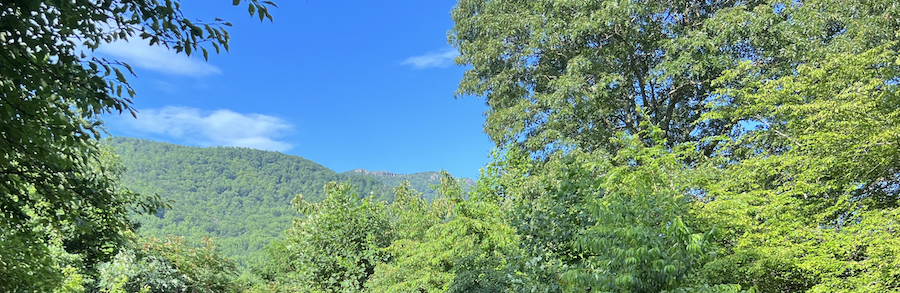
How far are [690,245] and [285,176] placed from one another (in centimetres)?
9858

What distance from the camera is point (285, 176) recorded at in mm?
94688

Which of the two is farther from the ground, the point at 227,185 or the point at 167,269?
the point at 227,185

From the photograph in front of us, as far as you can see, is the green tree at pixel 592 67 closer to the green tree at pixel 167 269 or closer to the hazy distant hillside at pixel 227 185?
the green tree at pixel 167 269

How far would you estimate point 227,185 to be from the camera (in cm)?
8519

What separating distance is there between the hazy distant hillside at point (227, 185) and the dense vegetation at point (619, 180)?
44.8 metres

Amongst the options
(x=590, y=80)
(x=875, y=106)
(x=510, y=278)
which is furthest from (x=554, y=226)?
(x=590, y=80)

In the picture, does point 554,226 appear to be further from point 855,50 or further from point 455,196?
point 855,50

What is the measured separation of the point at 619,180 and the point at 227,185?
298 feet

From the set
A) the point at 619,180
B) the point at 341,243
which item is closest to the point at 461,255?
the point at 619,180

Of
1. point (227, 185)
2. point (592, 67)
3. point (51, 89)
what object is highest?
point (227, 185)

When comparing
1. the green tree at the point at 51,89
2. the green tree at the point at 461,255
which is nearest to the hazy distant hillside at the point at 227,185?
the green tree at the point at 461,255

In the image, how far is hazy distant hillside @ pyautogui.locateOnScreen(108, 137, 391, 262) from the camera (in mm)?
62219

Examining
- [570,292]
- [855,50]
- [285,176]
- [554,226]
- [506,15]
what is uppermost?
[285,176]

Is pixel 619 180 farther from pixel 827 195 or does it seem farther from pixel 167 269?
pixel 167 269
